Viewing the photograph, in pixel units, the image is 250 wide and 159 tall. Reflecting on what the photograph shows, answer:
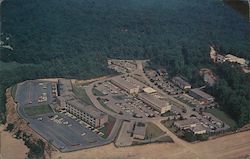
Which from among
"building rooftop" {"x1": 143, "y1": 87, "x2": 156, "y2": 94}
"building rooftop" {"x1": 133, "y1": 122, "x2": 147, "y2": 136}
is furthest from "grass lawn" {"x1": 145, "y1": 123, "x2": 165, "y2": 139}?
"building rooftop" {"x1": 143, "y1": 87, "x2": 156, "y2": 94}

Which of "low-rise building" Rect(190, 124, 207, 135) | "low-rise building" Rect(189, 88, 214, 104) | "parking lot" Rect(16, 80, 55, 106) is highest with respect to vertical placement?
"low-rise building" Rect(189, 88, 214, 104)

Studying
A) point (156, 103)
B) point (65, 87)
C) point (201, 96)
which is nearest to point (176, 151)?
point (156, 103)

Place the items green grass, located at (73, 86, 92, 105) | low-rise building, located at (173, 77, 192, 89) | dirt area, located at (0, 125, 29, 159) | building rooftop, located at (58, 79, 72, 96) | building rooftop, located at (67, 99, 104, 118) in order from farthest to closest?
1. low-rise building, located at (173, 77, 192, 89)
2. building rooftop, located at (58, 79, 72, 96)
3. green grass, located at (73, 86, 92, 105)
4. building rooftop, located at (67, 99, 104, 118)
5. dirt area, located at (0, 125, 29, 159)

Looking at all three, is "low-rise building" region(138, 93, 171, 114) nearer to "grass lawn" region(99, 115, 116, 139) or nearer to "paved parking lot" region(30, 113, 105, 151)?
"grass lawn" region(99, 115, 116, 139)

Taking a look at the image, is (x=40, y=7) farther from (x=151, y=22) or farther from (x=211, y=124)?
(x=211, y=124)

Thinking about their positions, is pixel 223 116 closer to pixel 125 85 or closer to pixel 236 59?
pixel 125 85

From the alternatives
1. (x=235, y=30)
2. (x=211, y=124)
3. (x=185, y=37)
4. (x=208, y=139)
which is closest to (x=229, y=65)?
(x=235, y=30)

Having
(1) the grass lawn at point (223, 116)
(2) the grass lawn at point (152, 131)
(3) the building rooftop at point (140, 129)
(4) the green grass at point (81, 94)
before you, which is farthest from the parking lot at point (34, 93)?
(1) the grass lawn at point (223, 116)
